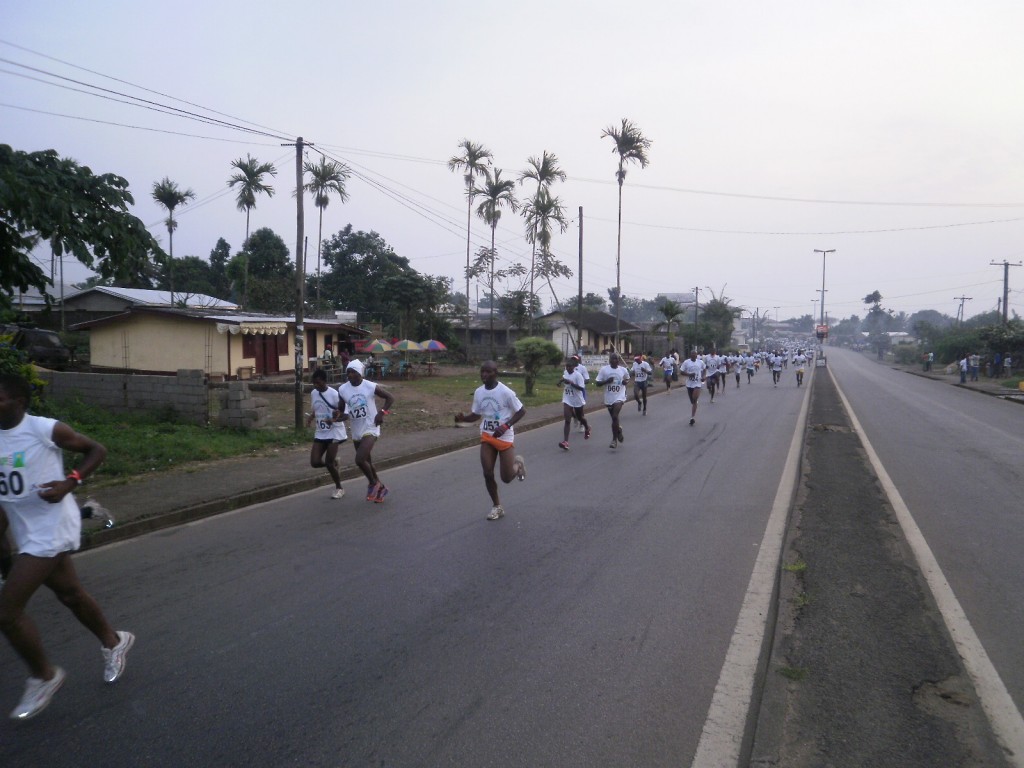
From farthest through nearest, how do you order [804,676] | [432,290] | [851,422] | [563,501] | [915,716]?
[432,290]
[851,422]
[563,501]
[804,676]
[915,716]

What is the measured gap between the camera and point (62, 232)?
27.8 feet

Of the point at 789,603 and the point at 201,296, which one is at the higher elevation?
the point at 201,296

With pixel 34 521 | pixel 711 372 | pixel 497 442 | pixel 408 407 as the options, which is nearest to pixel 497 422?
pixel 497 442

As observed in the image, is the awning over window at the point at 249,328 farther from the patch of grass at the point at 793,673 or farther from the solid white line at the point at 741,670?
the patch of grass at the point at 793,673

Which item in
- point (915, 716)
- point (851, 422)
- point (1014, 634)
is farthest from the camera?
point (851, 422)

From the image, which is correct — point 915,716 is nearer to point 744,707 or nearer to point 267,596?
point 744,707

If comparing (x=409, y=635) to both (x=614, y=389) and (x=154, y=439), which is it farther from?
(x=614, y=389)

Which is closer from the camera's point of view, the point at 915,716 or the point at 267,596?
the point at 915,716

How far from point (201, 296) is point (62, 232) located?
3731cm

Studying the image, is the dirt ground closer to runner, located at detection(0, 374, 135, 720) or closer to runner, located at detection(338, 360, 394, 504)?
runner, located at detection(338, 360, 394, 504)

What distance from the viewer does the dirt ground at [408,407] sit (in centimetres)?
1655

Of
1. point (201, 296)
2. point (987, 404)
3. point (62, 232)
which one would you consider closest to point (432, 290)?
point (201, 296)

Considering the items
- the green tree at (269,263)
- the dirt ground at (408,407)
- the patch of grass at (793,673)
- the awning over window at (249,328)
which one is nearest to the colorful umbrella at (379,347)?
the dirt ground at (408,407)

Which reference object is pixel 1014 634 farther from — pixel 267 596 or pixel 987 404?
pixel 987 404
